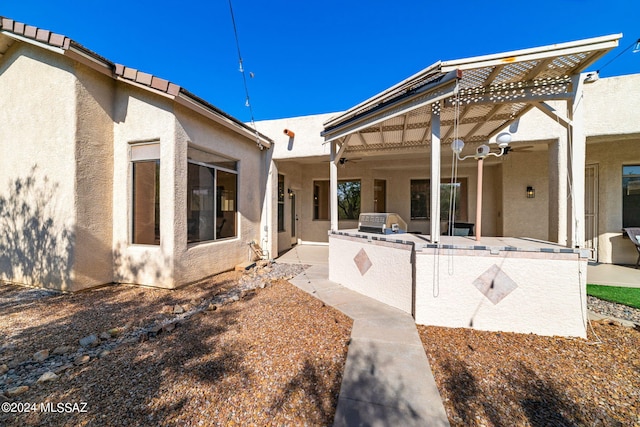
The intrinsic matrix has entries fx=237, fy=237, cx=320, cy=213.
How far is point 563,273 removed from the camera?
10.6 feet

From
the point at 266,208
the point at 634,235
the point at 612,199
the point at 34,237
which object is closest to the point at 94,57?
the point at 34,237

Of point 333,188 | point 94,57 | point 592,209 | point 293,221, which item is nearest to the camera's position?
point 94,57

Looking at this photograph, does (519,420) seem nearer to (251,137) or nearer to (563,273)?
(563,273)

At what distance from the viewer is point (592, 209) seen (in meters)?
7.13

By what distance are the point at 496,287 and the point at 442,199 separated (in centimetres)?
711

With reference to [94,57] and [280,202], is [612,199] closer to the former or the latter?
[280,202]

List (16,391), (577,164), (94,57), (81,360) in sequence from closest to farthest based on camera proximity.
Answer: (16,391) → (81,360) → (577,164) → (94,57)

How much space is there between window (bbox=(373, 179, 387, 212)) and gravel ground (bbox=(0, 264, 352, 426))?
6.64m

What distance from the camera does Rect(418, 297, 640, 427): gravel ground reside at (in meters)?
2.01

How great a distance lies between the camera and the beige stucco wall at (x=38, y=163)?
488cm

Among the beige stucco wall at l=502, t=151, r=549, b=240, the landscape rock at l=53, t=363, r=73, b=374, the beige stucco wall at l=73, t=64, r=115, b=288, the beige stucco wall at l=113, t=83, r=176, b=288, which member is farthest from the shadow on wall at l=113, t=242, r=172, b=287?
the beige stucco wall at l=502, t=151, r=549, b=240

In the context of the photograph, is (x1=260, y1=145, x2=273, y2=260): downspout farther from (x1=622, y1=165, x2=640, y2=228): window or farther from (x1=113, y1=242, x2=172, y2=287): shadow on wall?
(x1=622, y1=165, x2=640, y2=228): window

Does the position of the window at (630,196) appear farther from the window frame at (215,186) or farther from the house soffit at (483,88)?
the window frame at (215,186)

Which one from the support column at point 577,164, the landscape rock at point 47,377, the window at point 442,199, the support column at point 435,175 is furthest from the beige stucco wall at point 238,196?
the support column at point 577,164
